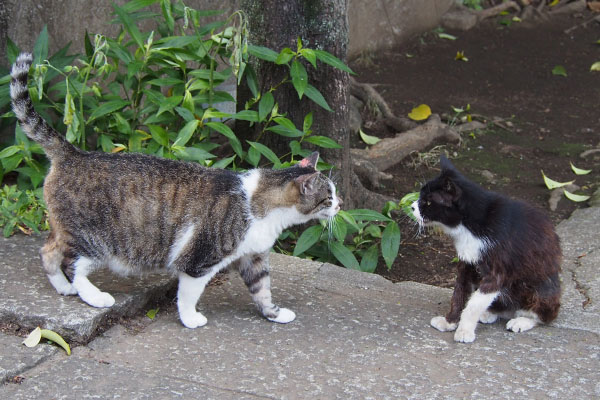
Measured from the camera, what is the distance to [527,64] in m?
8.88

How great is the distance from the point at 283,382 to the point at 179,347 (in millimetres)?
555

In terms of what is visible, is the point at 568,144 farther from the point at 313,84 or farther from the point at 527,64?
the point at 313,84

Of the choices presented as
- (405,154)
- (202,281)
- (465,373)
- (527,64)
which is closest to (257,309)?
(202,281)

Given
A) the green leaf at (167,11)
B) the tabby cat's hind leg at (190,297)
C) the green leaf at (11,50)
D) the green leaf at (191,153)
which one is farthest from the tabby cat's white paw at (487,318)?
the green leaf at (11,50)

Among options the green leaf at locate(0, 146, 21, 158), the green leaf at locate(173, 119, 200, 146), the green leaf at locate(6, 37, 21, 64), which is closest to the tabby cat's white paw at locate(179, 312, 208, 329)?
the green leaf at locate(173, 119, 200, 146)

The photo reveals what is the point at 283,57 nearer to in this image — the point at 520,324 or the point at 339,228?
the point at 339,228

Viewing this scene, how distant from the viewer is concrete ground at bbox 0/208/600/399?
3062mm

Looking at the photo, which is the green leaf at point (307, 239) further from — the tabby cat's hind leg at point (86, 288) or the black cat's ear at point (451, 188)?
the tabby cat's hind leg at point (86, 288)

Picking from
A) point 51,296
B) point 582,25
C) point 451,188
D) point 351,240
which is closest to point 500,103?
point 582,25

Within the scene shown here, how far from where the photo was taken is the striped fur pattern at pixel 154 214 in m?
3.52

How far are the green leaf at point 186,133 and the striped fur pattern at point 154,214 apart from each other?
793 millimetres

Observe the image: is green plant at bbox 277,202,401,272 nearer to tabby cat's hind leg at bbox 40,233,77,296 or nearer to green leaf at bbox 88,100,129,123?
green leaf at bbox 88,100,129,123

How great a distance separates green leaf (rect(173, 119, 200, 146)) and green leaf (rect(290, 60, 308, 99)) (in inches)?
25.8

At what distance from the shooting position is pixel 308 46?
186 inches
